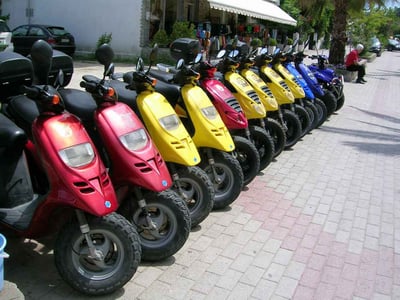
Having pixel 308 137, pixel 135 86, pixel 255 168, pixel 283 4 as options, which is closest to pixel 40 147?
pixel 135 86

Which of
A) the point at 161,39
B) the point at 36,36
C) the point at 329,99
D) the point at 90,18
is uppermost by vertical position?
the point at 90,18

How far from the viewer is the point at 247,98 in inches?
208

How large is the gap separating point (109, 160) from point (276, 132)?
3.02m

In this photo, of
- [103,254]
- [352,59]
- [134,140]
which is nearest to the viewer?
[103,254]

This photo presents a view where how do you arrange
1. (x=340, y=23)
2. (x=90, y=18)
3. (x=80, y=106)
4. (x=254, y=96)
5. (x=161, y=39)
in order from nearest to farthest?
(x=80, y=106)
(x=254, y=96)
(x=340, y=23)
(x=161, y=39)
(x=90, y=18)

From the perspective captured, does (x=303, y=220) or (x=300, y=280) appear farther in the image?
(x=303, y=220)

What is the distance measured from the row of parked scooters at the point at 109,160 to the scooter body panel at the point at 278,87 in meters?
1.75

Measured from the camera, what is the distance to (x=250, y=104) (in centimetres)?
527

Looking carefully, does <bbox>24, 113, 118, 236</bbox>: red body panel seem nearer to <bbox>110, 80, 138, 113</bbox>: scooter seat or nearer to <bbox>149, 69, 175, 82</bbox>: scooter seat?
<bbox>110, 80, 138, 113</bbox>: scooter seat

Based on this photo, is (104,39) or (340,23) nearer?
(340,23)

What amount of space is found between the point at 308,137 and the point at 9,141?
224 inches

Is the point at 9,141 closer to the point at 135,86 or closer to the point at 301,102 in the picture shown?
the point at 135,86

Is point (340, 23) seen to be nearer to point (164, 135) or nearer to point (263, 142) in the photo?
point (263, 142)

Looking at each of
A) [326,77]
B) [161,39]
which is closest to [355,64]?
[161,39]
